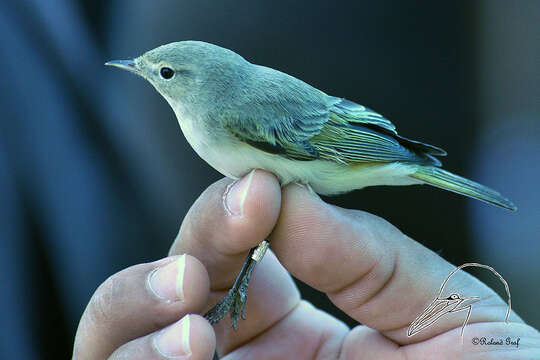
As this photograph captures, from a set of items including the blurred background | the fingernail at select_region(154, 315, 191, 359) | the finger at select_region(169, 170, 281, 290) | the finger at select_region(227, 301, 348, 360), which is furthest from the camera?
the blurred background

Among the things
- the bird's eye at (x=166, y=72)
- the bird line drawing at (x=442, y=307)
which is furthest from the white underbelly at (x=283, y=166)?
the bird line drawing at (x=442, y=307)

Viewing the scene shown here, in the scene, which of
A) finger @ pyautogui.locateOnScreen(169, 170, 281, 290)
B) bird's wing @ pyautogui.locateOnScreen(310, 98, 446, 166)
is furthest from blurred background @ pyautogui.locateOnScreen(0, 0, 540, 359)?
finger @ pyautogui.locateOnScreen(169, 170, 281, 290)

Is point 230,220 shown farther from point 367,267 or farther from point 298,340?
point 298,340

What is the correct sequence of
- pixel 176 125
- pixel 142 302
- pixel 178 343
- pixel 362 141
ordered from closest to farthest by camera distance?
pixel 178 343
pixel 142 302
pixel 362 141
pixel 176 125

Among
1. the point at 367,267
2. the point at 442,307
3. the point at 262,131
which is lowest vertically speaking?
the point at 442,307

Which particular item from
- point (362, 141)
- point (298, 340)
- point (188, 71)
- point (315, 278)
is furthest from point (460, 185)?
point (188, 71)

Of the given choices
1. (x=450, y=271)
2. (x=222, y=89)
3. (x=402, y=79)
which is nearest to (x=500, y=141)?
(x=402, y=79)

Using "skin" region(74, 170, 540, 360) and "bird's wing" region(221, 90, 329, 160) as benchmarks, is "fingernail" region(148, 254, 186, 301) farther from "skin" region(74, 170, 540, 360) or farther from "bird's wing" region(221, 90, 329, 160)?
"bird's wing" region(221, 90, 329, 160)

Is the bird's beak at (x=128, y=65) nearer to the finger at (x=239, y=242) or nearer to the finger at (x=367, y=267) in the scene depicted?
the finger at (x=239, y=242)
